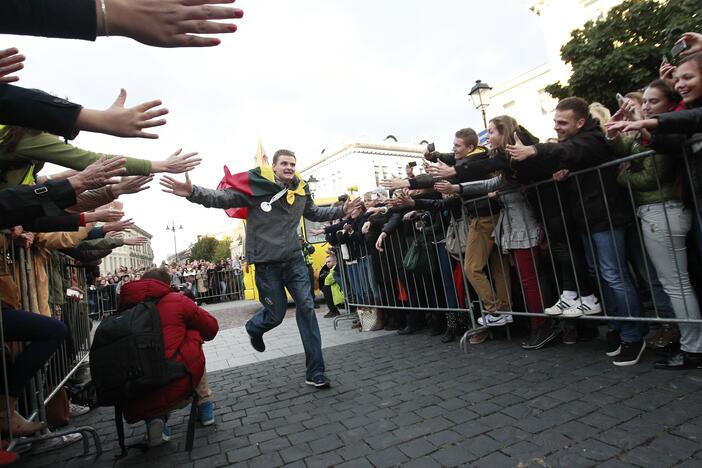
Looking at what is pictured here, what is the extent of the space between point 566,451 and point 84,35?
273 cm

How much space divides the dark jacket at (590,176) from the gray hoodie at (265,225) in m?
2.28

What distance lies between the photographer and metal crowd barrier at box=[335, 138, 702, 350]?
321 centimetres

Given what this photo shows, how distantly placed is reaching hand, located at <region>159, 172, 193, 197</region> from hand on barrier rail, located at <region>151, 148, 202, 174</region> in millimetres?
325

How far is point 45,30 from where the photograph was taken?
1.26 metres

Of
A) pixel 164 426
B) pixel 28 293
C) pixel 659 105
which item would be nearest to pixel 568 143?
pixel 659 105

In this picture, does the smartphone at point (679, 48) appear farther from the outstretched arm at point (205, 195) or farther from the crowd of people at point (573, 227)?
the outstretched arm at point (205, 195)

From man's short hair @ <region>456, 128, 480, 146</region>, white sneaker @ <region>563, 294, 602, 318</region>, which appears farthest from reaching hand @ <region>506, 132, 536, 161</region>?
white sneaker @ <region>563, 294, 602, 318</region>

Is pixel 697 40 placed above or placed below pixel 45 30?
above

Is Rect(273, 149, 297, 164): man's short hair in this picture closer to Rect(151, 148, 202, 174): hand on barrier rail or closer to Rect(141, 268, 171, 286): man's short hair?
Rect(151, 148, 202, 174): hand on barrier rail

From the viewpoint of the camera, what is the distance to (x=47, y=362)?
3.76m

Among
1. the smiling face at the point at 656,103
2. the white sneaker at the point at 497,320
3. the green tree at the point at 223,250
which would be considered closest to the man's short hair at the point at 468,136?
the smiling face at the point at 656,103

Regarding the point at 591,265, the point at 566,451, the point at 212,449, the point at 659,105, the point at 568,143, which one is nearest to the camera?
the point at 566,451

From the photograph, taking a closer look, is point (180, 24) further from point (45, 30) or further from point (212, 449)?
point (212, 449)

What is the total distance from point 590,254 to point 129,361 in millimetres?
3893
